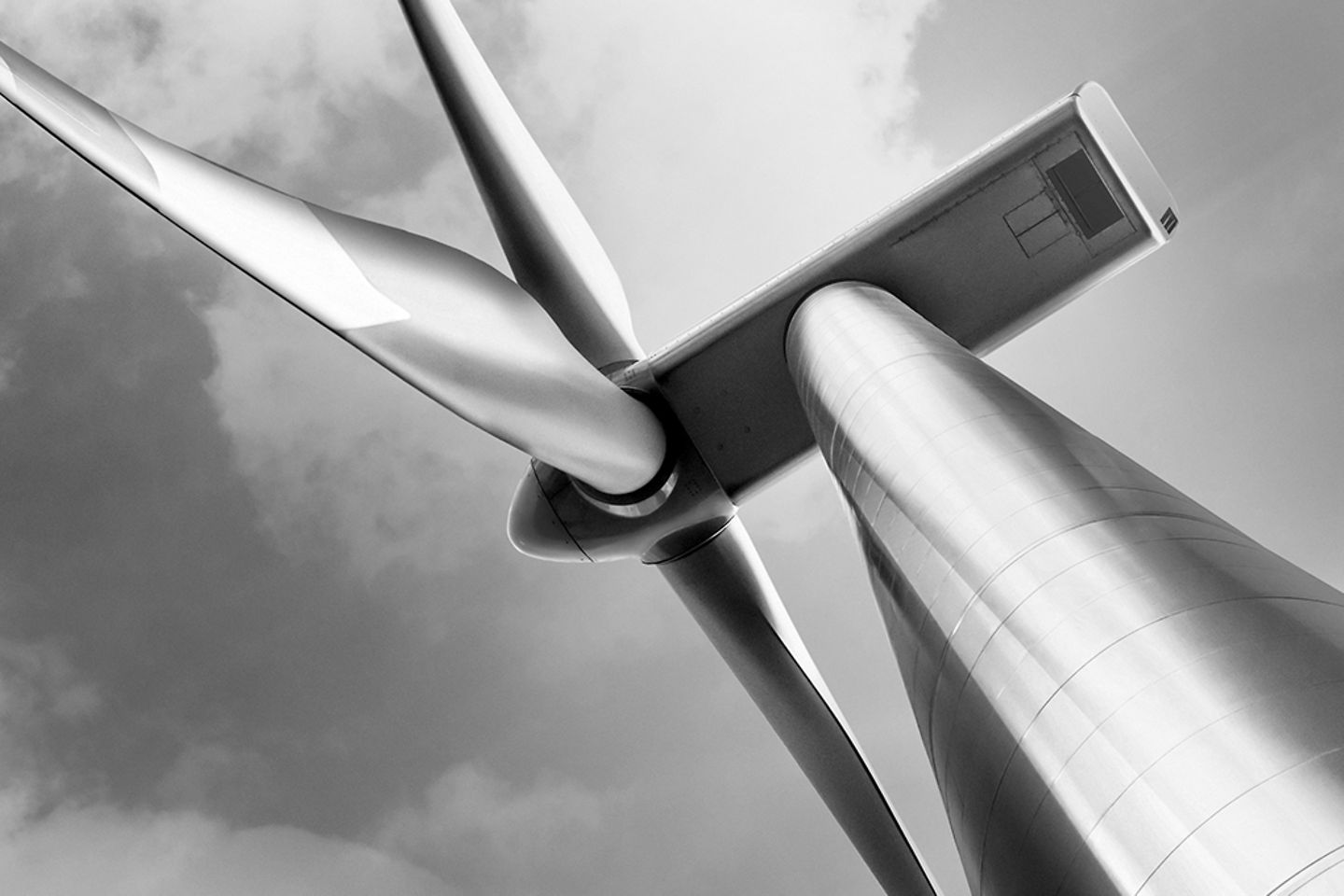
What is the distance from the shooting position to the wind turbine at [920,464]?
116 inches

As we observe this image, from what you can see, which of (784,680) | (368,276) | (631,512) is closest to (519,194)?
(631,512)

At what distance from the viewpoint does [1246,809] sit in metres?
2.55

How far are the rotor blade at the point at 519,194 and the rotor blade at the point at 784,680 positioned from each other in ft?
8.00

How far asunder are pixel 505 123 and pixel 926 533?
8492 millimetres

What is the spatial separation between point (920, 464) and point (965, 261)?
5.78 metres

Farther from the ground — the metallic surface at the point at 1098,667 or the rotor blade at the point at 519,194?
the rotor blade at the point at 519,194

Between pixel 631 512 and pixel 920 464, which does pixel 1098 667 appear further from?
pixel 631 512

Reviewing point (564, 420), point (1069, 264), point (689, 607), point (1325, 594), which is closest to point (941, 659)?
point (1325, 594)

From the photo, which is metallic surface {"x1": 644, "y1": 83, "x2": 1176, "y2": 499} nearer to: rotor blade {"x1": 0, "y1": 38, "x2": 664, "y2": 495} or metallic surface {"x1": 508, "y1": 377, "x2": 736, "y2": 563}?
metallic surface {"x1": 508, "y1": 377, "x2": 736, "y2": 563}

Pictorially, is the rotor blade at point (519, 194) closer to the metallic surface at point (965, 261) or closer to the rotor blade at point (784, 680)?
the metallic surface at point (965, 261)

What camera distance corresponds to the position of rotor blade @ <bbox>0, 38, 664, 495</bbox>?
494cm

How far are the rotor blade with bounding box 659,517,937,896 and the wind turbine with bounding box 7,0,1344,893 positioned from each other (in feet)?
0.10

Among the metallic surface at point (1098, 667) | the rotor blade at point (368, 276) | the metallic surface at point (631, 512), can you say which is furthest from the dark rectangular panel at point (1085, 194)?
the metallic surface at point (1098, 667)

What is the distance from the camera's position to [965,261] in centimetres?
1019
